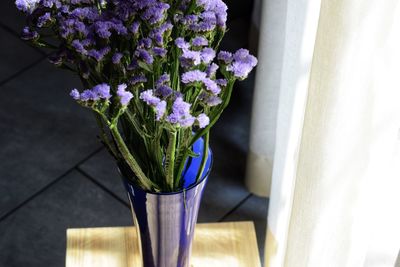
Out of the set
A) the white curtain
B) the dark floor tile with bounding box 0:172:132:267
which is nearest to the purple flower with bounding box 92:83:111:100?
the white curtain

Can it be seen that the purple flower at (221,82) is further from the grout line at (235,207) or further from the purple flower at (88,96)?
the grout line at (235,207)

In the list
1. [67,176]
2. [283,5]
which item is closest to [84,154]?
[67,176]

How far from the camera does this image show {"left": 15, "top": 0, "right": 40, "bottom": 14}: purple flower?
949 mm

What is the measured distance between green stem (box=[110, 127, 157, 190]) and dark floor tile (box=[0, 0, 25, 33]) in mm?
1607

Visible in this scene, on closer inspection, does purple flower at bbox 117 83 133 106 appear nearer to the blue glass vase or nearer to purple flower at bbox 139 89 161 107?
purple flower at bbox 139 89 161 107

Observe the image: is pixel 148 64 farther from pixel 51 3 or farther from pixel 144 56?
pixel 51 3

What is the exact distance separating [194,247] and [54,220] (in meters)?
0.79

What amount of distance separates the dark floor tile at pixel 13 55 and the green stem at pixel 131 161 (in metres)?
1.45

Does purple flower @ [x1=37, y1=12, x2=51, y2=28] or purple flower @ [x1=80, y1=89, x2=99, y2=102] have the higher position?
purple flower @ [x1=37, y1=12, x2=51, y2=28]

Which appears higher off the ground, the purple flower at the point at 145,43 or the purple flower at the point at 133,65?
the purple flower at the point at 145,43

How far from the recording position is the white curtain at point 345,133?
2.86 feet

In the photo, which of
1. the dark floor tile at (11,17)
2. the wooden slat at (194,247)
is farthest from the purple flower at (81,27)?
the dark floor tile at (11,17)

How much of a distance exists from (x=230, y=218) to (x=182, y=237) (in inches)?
35.2

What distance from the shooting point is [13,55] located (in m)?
2.40
